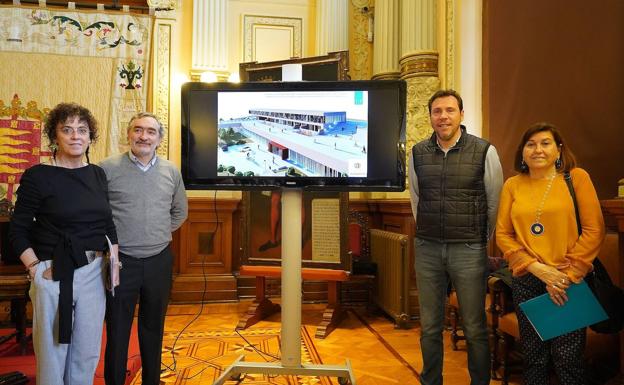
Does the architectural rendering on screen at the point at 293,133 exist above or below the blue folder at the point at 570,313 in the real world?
above

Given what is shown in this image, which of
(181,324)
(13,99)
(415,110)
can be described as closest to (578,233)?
(415,110)

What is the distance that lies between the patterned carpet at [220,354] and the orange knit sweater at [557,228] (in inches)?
53.2

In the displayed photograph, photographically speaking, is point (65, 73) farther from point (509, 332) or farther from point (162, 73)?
point (509, 332)

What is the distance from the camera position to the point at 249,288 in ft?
16.1

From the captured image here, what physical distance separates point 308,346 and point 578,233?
2.13 metres

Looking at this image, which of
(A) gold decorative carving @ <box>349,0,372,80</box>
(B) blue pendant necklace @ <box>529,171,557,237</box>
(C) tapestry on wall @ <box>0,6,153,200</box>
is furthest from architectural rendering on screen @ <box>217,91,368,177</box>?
(A) gold decorative carving @ <box>349,0,372,80</box>

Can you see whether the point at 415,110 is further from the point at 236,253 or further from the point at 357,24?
the point at 236,253

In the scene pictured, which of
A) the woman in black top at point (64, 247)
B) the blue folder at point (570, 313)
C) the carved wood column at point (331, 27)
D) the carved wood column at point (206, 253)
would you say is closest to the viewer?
the woman in black top at point (64, 247)

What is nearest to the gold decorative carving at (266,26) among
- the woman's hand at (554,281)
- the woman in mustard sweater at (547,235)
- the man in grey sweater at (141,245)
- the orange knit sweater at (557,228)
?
the man in grey sweater at (141,245)

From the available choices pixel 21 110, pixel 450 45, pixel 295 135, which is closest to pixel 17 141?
pixel 21 110

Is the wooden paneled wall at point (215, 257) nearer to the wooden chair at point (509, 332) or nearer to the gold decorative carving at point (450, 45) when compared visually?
the gold decorative carving at point (450, 45)

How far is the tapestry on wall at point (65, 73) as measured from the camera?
456cm

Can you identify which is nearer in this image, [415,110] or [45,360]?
[45,360]

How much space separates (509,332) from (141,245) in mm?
2028
